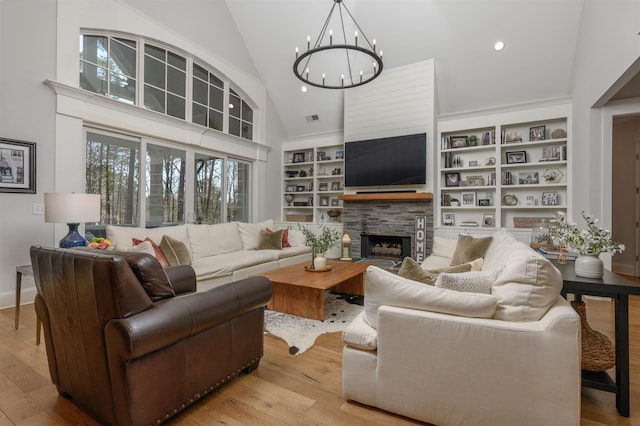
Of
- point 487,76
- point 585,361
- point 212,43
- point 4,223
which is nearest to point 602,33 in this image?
point 487,76

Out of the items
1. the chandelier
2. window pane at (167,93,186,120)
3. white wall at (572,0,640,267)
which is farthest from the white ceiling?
window pane at (167,93,186,120)

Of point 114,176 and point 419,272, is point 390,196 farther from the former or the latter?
point 114,176

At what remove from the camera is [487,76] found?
17.1 ft

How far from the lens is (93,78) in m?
3.99

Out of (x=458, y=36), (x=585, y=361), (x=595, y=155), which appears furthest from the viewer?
(x=458, y=36)

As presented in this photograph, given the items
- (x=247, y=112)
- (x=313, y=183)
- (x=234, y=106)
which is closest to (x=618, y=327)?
(x=313, y=183)

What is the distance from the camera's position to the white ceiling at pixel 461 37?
457cm

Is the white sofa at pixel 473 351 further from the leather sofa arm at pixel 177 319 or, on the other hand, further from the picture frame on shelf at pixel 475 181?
the picture frame on shelf at pixel 475 181

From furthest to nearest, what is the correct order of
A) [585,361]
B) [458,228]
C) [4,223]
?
[458,228]
[4,223]
[585,361]

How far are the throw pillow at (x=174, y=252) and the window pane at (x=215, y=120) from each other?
9.20 feet

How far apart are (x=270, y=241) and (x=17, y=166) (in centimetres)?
309

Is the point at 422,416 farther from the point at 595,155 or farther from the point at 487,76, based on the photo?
the point at 487,76

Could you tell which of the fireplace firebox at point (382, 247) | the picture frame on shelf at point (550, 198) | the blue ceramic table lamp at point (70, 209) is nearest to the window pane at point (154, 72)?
the blue ceramic table lamp at point (70, 209)

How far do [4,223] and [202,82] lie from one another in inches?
137
